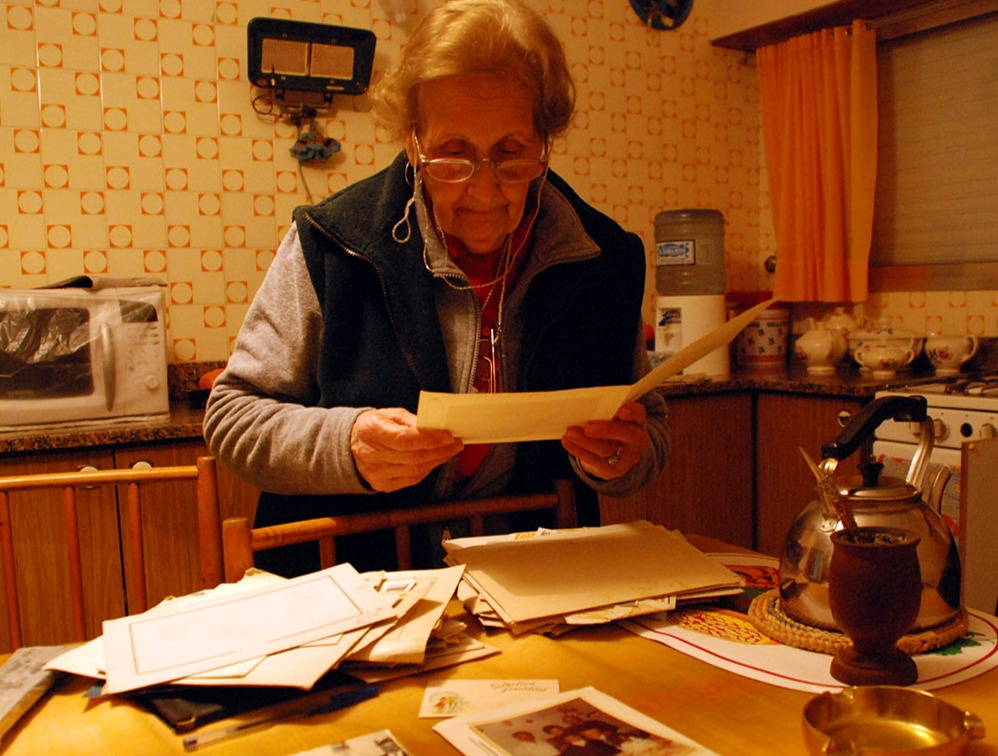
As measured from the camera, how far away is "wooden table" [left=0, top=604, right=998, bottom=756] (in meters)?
0.70

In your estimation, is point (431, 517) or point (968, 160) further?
point (968, 160)

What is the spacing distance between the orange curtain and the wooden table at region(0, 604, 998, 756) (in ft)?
8.10

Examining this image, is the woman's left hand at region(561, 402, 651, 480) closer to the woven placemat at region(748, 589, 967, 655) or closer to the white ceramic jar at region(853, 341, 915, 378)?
the woven placemat at region(748, 589, 967, 655)

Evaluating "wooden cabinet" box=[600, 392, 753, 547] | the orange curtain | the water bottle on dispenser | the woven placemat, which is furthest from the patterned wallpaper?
the woven placemat

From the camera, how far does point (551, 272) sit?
4.33 feet

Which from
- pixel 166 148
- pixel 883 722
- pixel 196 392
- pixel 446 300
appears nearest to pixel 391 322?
pixel 446 300

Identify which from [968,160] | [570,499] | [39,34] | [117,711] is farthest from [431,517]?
[968,160]

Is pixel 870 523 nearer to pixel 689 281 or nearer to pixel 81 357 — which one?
pixel 81 357

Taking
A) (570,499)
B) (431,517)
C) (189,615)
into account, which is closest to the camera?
(189,615)

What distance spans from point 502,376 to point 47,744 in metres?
0.77

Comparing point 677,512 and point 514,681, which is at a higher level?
point 514,681

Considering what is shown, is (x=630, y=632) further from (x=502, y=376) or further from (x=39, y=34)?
(x=39, y=34)

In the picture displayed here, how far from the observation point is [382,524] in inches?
45.1

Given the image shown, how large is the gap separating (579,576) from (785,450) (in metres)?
1.90
